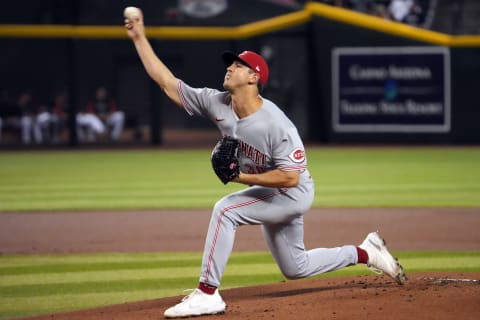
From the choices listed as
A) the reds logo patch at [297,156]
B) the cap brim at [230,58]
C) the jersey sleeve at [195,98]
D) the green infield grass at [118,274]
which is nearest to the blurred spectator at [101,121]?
the green infield grass at [118,274]

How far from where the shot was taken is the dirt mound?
531cm

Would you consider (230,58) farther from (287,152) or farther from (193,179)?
(193,179)

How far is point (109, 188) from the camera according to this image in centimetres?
1398

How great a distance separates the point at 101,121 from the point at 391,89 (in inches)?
311

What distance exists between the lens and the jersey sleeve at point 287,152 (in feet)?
18.1

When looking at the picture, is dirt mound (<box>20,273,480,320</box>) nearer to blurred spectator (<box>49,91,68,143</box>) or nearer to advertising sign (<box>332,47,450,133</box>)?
advertising sign (<box>332,47,450,133</box>)

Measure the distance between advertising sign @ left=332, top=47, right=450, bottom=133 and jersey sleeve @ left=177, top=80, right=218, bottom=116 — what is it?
14931 mm

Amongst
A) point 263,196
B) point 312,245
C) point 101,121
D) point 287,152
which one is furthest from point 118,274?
point 101,121

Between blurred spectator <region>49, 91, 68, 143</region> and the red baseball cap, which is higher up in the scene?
the red baseball cap

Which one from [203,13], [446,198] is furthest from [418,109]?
[203,13]

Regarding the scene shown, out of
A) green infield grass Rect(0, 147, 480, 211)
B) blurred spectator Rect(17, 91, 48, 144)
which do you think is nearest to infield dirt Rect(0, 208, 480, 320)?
green infield grass Rect(0, 147, 480, 211)

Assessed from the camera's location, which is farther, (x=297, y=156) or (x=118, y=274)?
(x=118, y=274)

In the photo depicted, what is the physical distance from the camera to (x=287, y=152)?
5.53 metres

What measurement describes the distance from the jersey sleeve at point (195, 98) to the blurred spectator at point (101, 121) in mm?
17788
